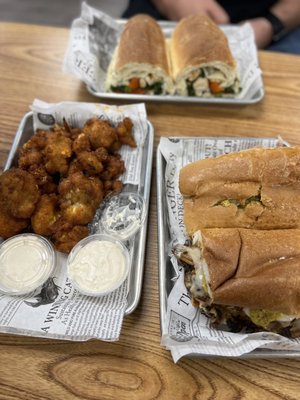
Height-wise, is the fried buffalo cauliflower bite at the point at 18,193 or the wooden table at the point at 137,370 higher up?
the fried buffalo cauliflower bite at the point at 18,193

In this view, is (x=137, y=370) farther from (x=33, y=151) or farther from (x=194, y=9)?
(x=194, y=9)

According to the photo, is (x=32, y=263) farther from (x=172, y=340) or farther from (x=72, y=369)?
(x=172, y=340)

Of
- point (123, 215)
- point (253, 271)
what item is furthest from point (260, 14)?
point (253, 271)

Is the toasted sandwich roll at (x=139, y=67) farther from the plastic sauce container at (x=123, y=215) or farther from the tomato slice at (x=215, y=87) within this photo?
the plastic sauce container at (x=123, y=215)

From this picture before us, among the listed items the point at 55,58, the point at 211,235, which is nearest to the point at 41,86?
the point at 55,58

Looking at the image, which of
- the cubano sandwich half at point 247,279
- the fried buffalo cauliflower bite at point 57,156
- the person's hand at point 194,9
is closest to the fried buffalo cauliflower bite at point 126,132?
the fried buffalo cauliflower bite at point 57,156
